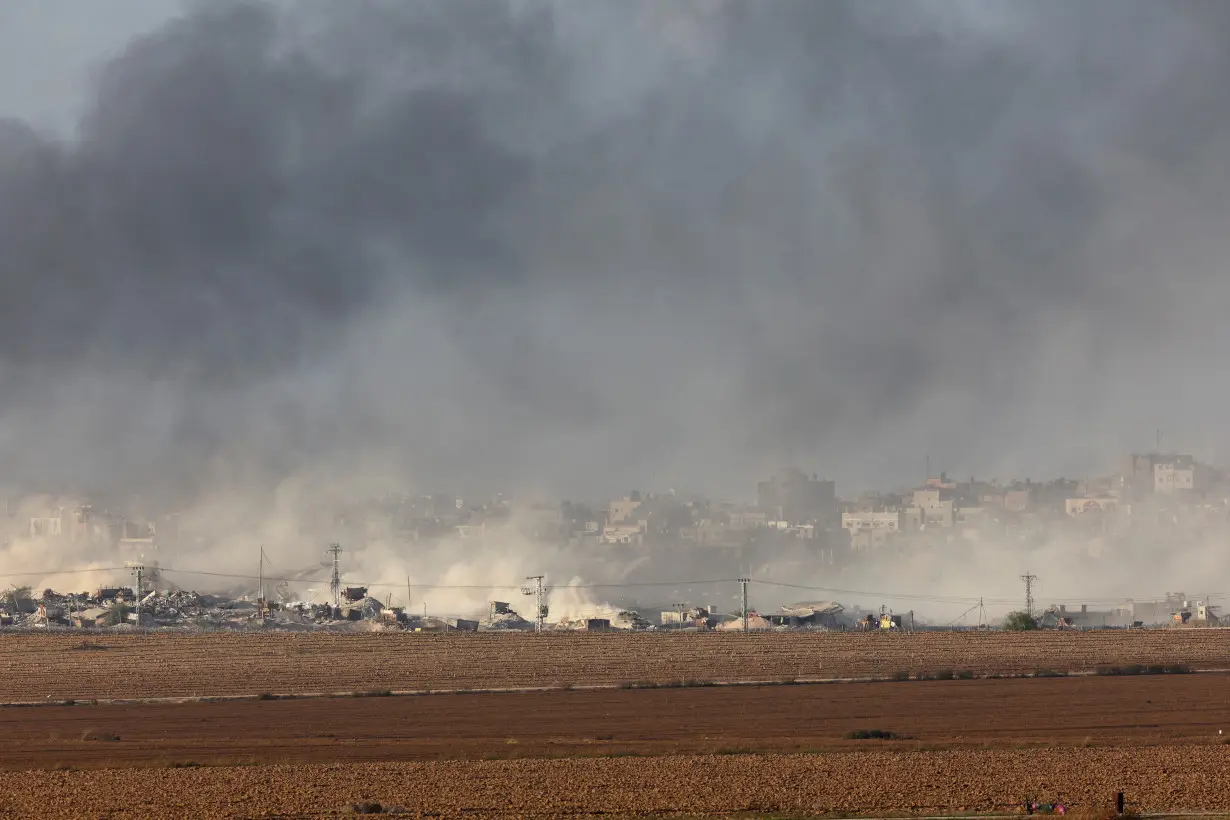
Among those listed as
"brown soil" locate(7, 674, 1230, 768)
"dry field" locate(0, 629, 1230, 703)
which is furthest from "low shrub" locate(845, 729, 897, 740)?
"dry field" locate(0, 629, 1230, 703)

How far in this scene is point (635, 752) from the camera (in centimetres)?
2903

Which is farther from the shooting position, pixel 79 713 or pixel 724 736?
pixel 79 713

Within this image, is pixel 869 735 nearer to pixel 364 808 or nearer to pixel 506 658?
pixel 364 808

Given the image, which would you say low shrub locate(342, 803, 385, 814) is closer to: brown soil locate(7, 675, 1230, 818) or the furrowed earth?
the furrowed earth

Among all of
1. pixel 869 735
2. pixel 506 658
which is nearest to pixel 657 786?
pixel 869 735

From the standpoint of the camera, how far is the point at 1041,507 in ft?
621

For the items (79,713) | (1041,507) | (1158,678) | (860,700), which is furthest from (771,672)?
(1041,507)

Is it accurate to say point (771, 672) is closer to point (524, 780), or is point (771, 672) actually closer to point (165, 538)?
point (524, 780)

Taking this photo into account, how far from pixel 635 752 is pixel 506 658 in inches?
1029

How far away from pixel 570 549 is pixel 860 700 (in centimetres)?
10193

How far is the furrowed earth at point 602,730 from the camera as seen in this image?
23406 mm

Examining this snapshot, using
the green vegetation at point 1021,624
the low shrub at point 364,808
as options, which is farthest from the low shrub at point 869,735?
the green vegetation at point 1021,624

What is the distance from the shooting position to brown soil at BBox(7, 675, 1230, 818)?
909 inches

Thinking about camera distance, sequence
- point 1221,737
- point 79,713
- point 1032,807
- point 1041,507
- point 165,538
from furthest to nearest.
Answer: point 1041,507 → point 165,538 → point 79,713 → point 1221,737 → point 1032,807
